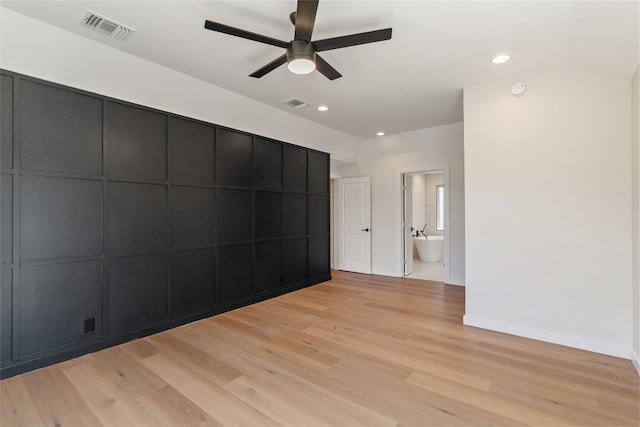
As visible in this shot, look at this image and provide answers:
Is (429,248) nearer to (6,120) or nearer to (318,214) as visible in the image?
(318,214)

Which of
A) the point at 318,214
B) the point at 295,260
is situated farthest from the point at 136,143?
the point at 318,214

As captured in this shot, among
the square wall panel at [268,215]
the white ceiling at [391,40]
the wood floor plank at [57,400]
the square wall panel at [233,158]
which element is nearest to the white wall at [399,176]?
the white ceiling at [391,40]

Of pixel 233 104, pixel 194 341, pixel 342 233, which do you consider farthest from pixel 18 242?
pixel 342 233

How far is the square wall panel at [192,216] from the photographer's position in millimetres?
3471

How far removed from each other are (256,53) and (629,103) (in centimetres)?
355

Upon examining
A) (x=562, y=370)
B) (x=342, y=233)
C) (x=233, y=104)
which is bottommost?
(x=562, y=370)

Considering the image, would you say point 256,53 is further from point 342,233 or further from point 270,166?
point 342,233

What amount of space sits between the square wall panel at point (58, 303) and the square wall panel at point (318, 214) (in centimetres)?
339

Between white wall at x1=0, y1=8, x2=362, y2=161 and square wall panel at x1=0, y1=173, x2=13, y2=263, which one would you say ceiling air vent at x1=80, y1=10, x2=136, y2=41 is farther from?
square wall panel at x1=0, y1=173, x2=13, y2=263

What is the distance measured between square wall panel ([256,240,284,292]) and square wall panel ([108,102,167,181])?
180cm

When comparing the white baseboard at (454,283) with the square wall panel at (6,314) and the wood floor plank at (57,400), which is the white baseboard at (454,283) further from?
the square wall panel at (6,314)

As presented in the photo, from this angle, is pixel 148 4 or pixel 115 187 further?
pixel 115 187

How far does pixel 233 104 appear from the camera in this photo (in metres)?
3.89

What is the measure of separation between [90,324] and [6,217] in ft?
3.83
